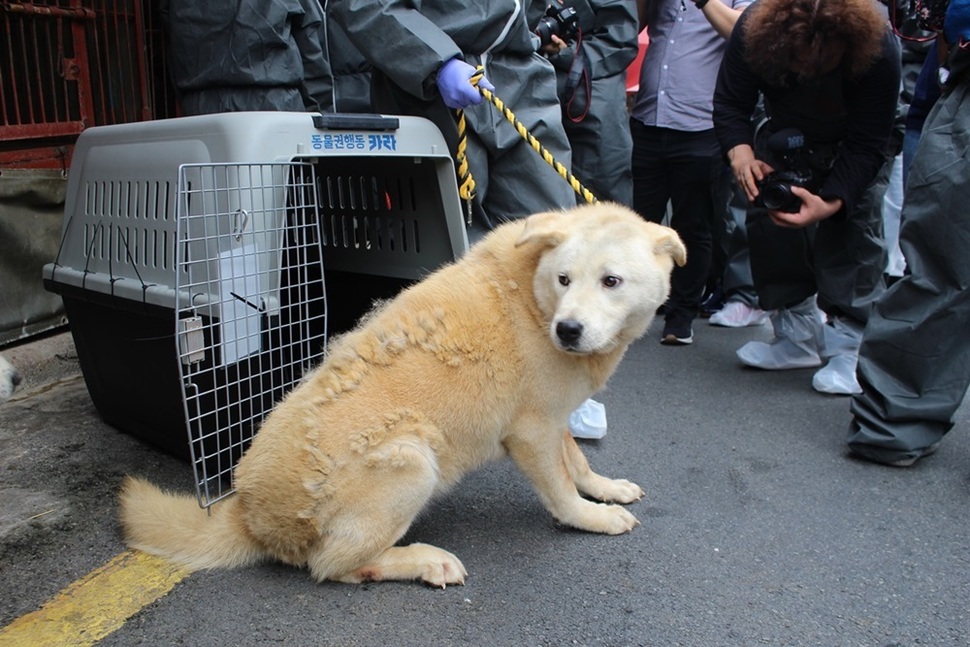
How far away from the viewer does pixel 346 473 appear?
1895 millimetres

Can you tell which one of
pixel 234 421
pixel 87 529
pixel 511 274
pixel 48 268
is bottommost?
pixel 87 529

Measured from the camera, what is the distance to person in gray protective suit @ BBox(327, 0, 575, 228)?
252 cm

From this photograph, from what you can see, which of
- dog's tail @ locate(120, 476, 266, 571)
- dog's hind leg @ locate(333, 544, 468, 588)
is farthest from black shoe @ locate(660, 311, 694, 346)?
dog's tail @ locate(120, 476, 266, 571)

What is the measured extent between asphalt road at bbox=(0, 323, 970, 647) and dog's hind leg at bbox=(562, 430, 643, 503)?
73 mm

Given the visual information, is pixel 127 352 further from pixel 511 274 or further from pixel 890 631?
pixel 890 631

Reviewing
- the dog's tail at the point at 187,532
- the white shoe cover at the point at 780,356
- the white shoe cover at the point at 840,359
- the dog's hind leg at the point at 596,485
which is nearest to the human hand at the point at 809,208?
the white shoe cover at the point at 840,359

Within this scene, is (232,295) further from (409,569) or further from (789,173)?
(789,173)

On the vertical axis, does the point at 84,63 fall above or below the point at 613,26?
below

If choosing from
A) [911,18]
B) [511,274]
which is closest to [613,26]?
[911,18]

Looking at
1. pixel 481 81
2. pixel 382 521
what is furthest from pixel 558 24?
pixel 382 521

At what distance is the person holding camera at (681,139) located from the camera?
4.07 m

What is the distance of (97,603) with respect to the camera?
193cm

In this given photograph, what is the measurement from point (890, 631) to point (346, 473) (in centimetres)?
145

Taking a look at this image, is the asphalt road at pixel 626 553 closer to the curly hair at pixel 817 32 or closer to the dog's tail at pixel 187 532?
the dog's tail at pixel 187 532
